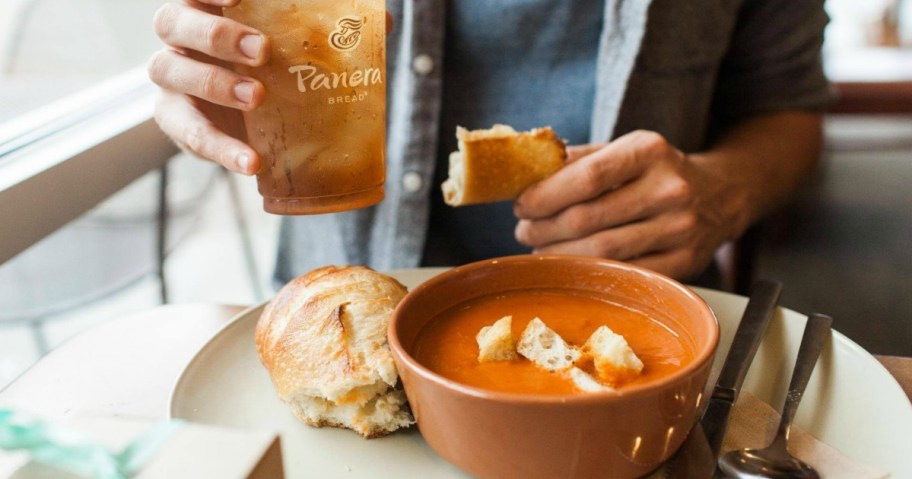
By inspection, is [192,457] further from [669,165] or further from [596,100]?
[596,100]

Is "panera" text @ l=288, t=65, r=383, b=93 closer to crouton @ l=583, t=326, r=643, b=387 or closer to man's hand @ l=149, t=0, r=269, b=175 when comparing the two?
man's hand @ l=149, t=0, r=269, b=175

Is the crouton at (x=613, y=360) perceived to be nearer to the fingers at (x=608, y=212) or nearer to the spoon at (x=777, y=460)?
the spoon at (x=777, y=460)

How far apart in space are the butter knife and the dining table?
18 cm

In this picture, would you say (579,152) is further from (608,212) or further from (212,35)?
(212,35)

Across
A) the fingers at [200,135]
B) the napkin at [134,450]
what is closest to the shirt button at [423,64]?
the fingers at [200,135]

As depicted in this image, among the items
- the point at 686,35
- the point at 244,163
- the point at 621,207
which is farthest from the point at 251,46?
the point at 686,35

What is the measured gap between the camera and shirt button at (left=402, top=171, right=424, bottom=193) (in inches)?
69.9

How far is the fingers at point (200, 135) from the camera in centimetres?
101

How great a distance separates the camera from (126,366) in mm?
1188

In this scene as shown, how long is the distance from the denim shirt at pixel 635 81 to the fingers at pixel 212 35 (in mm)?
694

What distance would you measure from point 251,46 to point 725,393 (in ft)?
2.47

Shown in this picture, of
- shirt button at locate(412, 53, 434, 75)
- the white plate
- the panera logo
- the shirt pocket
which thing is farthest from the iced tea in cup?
the shirt pocket

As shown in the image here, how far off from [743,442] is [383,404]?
454 millimetres

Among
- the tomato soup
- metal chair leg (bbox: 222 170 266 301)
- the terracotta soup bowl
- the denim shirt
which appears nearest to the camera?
the terracotta soup bowl
